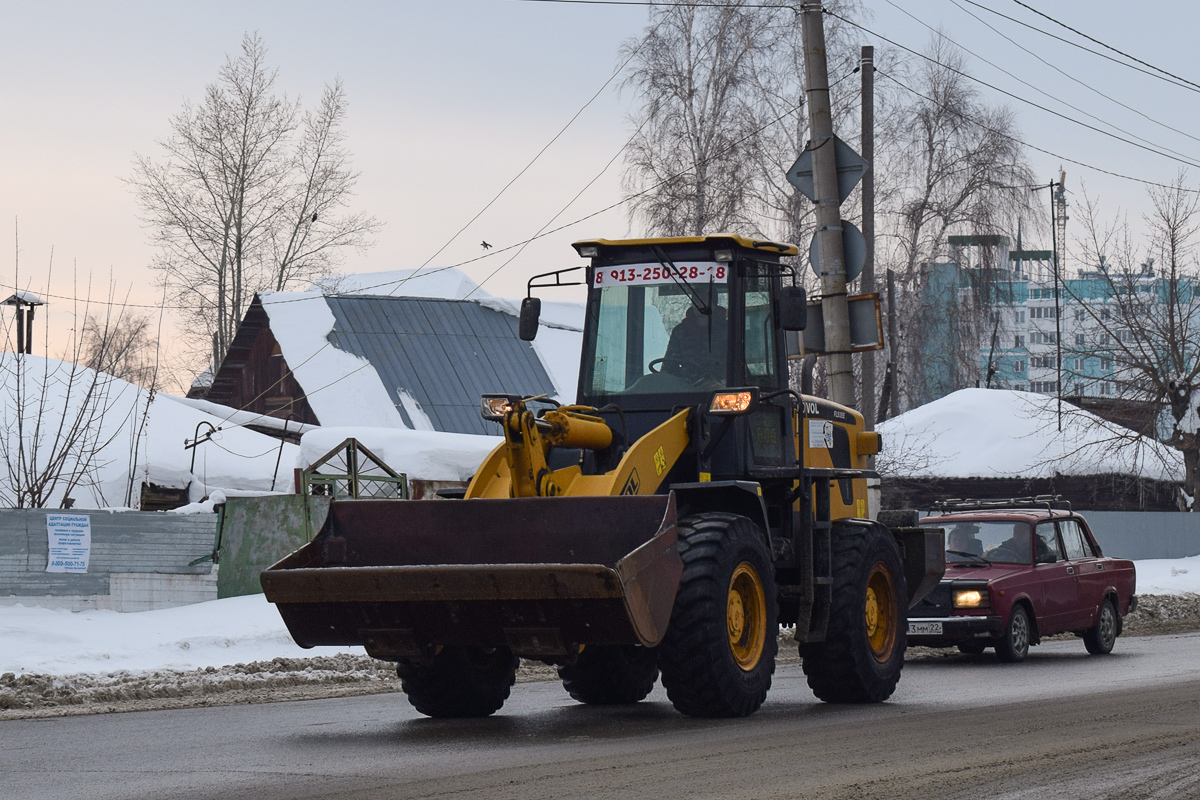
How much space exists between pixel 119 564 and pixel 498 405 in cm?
986

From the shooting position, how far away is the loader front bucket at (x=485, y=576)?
827cm

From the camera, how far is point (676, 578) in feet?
28.0

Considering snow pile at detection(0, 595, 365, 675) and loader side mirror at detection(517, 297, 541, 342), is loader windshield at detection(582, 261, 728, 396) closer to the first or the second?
loader side mirror at detection(517, 297, 541, 342)

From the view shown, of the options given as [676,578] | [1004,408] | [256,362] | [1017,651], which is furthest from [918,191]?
[676,578]

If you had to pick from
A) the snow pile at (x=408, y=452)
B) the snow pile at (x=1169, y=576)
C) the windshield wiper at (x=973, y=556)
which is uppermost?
the snow pile at (x=408, y=452)

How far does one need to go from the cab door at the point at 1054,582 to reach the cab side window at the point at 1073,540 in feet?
0.52

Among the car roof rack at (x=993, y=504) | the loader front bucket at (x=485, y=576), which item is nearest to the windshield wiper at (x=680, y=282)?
the loader front bucket at (x=485, y=576)

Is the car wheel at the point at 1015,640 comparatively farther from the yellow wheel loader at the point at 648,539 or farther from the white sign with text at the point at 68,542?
the white sign with text at the point at 68,542

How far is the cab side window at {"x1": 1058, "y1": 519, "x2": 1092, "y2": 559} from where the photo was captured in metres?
16.8

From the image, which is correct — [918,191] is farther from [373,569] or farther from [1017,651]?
[373,569]

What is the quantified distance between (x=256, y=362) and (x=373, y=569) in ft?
110

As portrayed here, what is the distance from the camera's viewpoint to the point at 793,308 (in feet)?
33.5

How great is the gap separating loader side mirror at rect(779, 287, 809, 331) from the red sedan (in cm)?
564

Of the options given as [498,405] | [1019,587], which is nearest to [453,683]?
[498,405]
